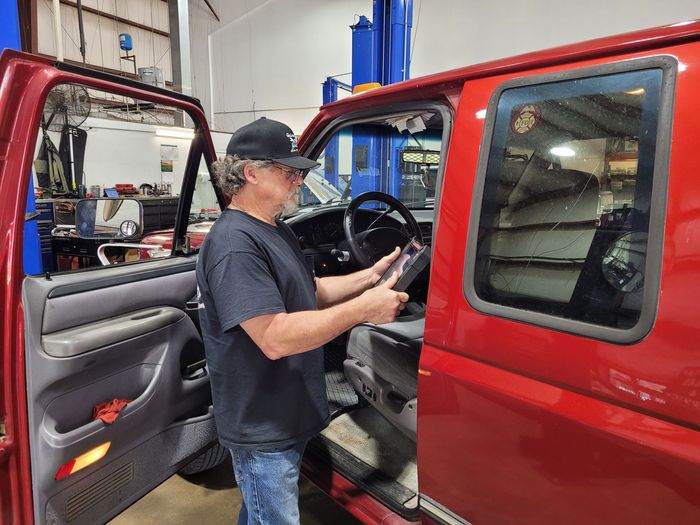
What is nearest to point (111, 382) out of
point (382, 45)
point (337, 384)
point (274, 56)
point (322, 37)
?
point (337, 384)

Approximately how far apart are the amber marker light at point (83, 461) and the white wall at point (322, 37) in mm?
9378

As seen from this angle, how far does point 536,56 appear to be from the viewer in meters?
1.11

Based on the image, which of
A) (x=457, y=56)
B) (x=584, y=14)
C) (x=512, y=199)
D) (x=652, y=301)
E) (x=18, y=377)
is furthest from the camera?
(x=457, y=56)

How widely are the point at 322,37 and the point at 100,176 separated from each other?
23.7ft

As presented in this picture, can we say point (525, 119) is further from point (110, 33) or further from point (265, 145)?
point (110, 33)

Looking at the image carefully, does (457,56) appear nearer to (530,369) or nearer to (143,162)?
(143,162)

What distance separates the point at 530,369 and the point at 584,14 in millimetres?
9722

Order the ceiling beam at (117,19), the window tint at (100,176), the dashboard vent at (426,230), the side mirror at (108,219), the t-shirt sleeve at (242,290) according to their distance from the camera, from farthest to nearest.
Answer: the ceiling beam at (117,19) < the dashboard vent at (426,230) < the window tint at (100,176) < the side mirror at (108,219) < the t-shirt sleeve at (242,290)

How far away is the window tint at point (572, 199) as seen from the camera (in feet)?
3.09

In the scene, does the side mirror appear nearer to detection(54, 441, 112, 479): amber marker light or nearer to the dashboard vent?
detection(54, 441, 112, 479): amber marker light

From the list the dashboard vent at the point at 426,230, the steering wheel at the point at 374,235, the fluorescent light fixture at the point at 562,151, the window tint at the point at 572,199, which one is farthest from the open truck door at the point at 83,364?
the dashboard vent at the point at 426,230

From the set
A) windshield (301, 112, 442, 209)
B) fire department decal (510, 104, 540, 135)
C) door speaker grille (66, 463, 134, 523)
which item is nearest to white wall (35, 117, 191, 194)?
windshield (301, 112, 442, 209)

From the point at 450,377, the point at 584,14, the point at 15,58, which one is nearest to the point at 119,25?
the point at 584,14

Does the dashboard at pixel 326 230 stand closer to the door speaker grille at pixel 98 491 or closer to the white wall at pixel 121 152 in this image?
the door speaker grille at pixel 98 491
